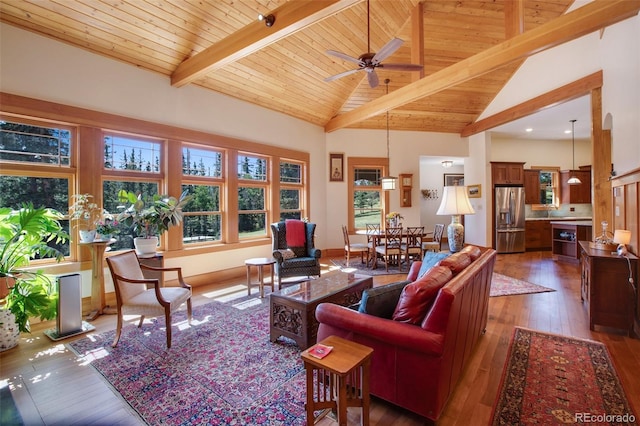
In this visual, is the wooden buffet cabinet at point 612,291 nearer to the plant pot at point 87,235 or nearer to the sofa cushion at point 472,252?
the sofa cushion at point 472,252

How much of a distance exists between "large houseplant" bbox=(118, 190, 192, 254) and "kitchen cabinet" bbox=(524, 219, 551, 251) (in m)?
8.44

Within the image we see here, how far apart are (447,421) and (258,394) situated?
1.25 m

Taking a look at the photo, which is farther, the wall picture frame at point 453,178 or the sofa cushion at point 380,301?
the wall picture frame at point 453,178

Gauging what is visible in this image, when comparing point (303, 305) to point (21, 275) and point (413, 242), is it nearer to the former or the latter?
point (21, 275)

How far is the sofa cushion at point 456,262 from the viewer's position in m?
2.12

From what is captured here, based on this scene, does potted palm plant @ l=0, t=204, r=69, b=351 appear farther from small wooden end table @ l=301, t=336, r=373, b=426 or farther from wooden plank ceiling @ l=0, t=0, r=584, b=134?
small wooden end table @ l=301, t=336, r=373, b=426

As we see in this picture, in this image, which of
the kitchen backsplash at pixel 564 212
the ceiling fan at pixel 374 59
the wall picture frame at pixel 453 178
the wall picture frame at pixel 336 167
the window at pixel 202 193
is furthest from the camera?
the wall picture frame at pixel 453 178

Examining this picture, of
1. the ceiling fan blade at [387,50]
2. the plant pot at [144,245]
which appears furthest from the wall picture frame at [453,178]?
the plant pot at [144,245]

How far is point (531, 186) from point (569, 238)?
216 centimetres

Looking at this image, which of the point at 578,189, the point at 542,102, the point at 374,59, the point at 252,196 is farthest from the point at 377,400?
the point at 578,189

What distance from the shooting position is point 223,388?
2094 millimetres

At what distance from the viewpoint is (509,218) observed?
7.31m

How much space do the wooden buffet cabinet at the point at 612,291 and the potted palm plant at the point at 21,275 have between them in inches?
222

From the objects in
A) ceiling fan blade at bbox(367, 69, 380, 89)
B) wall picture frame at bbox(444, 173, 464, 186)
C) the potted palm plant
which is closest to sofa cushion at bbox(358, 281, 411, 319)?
ceiling fan blade at bbox(367, 69, 380, 89)
